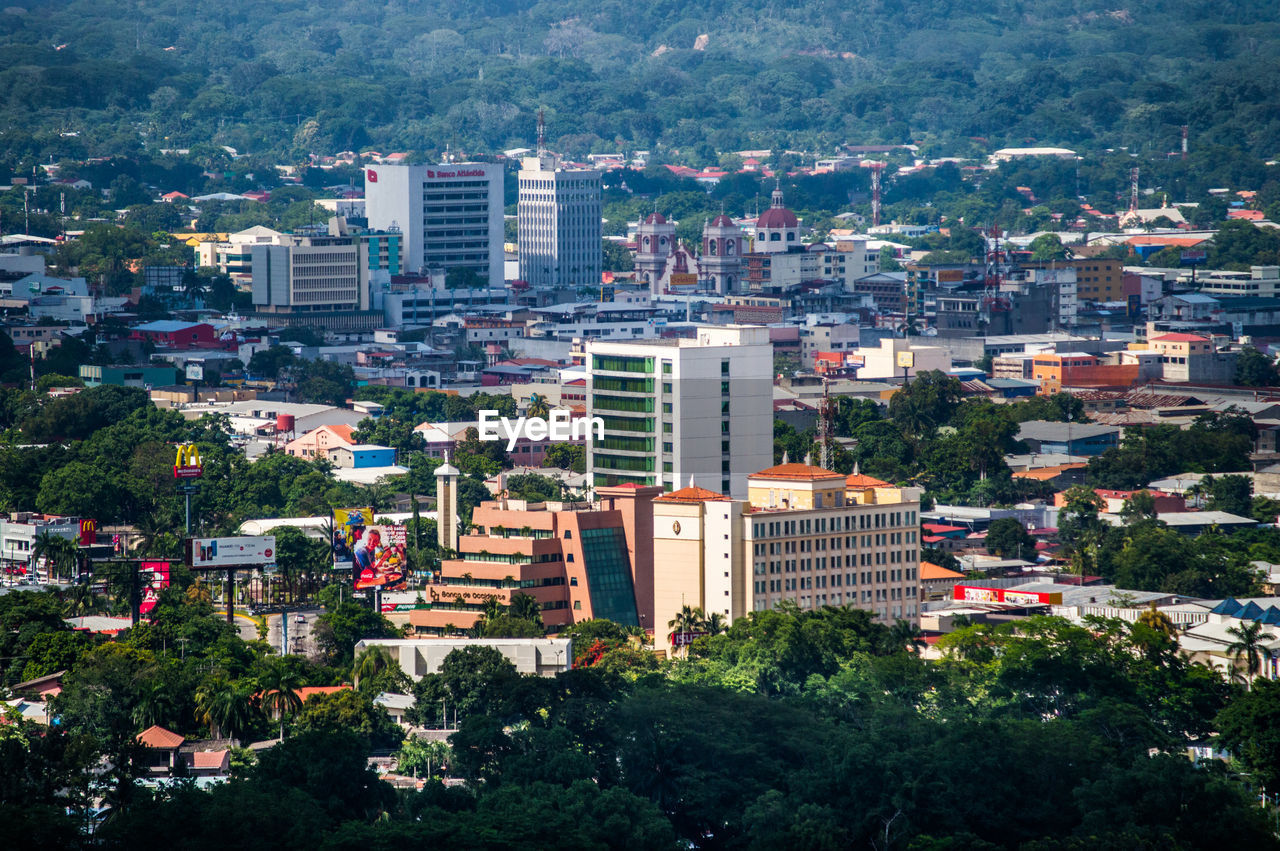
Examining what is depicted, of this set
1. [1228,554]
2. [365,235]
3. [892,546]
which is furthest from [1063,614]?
[365,235]

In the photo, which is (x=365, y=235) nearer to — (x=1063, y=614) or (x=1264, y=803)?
(x=1063, y=614)

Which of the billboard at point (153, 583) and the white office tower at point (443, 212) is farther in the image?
the white office tower at point (443, 212)

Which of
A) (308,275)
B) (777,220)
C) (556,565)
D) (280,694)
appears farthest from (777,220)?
(280,694)

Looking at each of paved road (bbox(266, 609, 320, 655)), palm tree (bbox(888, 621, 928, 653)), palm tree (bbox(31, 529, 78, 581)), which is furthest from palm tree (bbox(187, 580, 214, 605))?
palm tree (bbox(888, 621, 928, 653))

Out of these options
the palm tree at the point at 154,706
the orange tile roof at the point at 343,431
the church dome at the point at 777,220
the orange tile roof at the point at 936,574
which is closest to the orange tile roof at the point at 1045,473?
A: the orange tile roof at the point at 936,574

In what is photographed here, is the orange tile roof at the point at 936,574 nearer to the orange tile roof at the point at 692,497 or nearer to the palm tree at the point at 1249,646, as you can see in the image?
the orange tile roof at the point at 692,497

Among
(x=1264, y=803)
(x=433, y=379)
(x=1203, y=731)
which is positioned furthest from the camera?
(x=433, y=379)

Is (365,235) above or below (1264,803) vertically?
above
